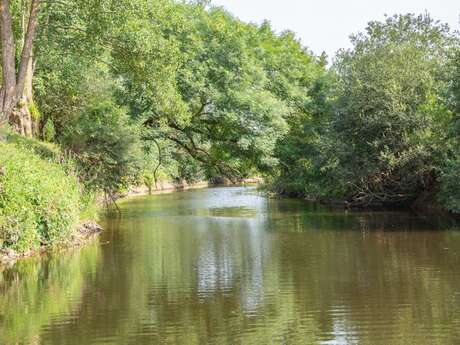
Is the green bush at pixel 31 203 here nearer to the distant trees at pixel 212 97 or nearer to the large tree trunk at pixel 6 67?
the large tree trunk at pixel 6 67

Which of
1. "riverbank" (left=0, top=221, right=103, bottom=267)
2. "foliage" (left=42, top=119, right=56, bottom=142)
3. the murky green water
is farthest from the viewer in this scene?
"foliage" (left=42, top=119, right=56, bottom=142)

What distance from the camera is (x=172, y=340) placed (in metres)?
9.73

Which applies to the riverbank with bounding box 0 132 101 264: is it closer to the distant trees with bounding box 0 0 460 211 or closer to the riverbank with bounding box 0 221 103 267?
the riverbank with bounding box 0 221 103 267

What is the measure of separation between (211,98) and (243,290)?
59.3ft

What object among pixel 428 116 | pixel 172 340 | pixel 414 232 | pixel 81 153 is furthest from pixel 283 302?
pixel 428 116

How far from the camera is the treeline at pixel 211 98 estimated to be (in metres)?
24.7

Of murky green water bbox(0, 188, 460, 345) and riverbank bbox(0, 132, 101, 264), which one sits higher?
riverbank bbox(0, 132, 101, 264)

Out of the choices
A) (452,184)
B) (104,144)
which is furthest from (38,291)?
(452,184)

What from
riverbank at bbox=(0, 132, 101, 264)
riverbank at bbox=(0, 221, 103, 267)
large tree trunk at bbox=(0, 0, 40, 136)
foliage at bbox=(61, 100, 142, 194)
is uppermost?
large tree trunk at bbox=(0, 0, 40, 136)

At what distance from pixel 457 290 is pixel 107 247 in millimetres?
10694

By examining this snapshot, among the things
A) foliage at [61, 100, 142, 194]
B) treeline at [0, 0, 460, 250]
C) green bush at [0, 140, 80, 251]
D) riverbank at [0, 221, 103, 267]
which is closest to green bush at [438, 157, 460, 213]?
treeline at [0, 0, 460, 250]

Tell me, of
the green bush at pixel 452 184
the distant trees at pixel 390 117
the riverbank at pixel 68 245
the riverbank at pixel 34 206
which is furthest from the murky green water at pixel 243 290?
the distant trees at pixel 390 117

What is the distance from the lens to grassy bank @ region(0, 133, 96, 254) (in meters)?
17.6

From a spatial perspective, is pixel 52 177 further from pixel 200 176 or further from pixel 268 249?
pixel 200 176
